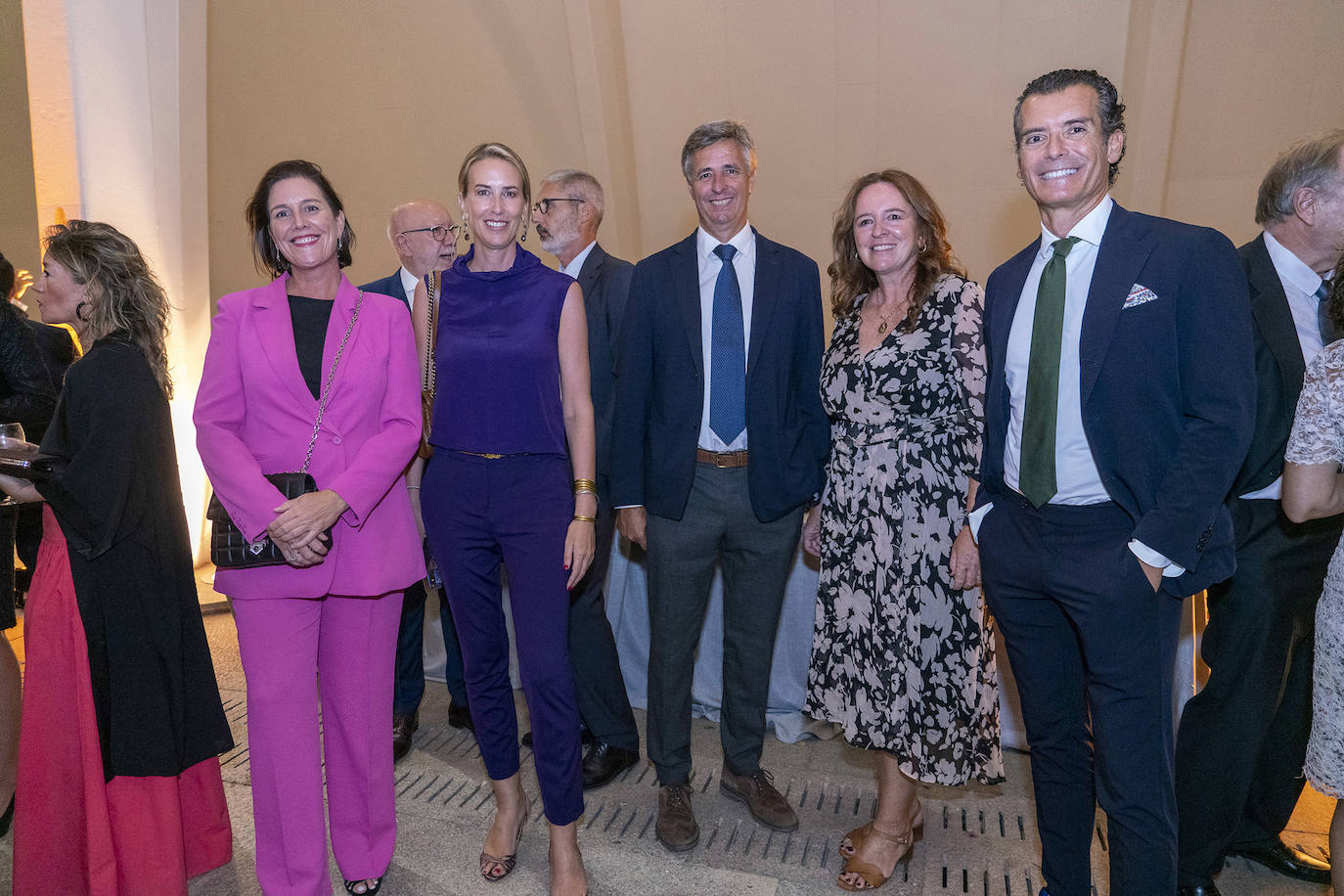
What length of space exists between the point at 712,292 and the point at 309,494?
1.31 m

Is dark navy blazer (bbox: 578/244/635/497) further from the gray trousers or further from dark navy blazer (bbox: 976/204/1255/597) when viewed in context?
dark navy blazer (bbox: 976/204/1255/597)

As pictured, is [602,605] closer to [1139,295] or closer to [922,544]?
[922,544]

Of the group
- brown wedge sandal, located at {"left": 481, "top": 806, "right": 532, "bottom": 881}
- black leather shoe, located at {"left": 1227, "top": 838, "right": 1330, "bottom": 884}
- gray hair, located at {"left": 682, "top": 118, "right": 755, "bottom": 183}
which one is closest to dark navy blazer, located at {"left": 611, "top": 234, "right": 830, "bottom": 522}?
gray hair, located at {"left": 682, "top": 118, "right": 755, "bottom": 183}

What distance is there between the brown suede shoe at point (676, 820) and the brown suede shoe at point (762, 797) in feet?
0.55

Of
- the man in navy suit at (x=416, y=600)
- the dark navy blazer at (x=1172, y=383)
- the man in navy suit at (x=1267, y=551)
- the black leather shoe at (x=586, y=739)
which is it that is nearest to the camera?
the dark navy blazer at (x=1172, y=383)

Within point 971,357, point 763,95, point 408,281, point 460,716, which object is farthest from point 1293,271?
point 763,95

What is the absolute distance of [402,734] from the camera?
3400mm

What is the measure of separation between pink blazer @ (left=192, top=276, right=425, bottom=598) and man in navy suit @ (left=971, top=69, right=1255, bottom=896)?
1.54 m

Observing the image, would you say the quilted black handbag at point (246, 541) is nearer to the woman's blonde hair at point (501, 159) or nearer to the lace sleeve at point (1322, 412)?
the woman's blonde hair at point (501, 159)

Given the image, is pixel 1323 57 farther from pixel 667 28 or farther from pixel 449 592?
pixel 449 592

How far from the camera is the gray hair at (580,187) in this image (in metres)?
3.45

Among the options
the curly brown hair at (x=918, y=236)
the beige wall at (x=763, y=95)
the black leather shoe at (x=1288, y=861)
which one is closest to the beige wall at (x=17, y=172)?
the beige wall at (x=763, y=95)

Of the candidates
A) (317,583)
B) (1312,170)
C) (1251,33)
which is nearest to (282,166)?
(317,583)

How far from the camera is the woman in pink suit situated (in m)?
2.18
